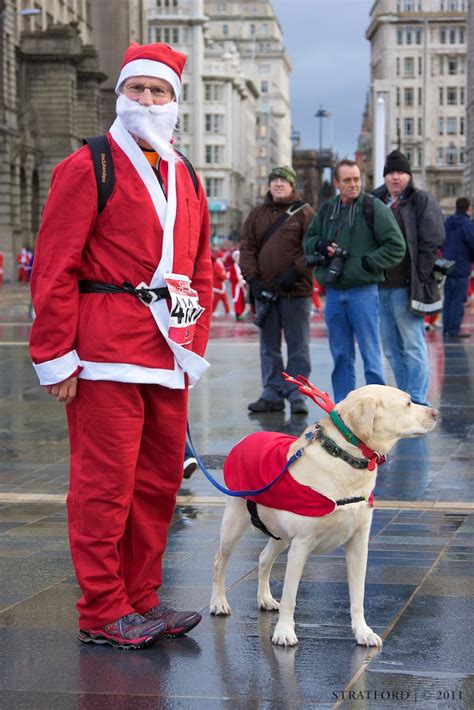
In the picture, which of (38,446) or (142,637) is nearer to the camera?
(142,637)

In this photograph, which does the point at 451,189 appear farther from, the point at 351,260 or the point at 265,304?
the point at 351,260

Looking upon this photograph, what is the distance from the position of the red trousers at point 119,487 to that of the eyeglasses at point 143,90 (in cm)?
106

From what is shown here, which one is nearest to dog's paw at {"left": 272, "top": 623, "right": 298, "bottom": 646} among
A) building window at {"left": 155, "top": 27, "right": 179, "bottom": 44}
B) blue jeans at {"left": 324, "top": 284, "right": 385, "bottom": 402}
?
blue jeans at {"left": 324, "top": 284, "right": 385, "bottom": 402}

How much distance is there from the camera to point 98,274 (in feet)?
16.3

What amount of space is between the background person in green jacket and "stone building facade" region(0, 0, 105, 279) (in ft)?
155

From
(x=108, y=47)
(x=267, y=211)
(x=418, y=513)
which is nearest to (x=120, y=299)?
(x=418, y=513)

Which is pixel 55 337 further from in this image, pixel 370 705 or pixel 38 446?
pixel 38 446

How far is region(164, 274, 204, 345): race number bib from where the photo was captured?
4.96 meters

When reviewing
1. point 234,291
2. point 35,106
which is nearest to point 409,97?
point 35,106

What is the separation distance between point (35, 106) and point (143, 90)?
197ft

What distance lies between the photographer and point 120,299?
16.2 feet

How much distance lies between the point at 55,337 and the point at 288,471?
94cm

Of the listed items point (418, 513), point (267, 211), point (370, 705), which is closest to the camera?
point (370, 705)

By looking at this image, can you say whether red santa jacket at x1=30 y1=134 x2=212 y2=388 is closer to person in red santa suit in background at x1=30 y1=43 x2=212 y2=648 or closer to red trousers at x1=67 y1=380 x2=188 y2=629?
Result: person in red santa suit in background at x1=30 y1=43 x2=212 y2=648
